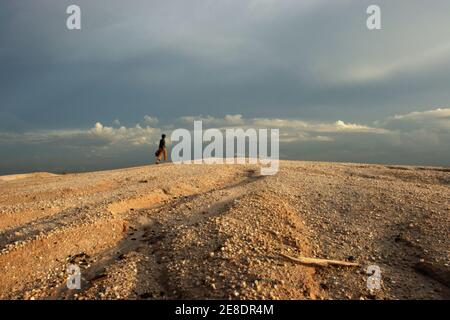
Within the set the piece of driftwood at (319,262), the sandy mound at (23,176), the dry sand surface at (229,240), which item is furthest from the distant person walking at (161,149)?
the piece of driftwood at (319,262)

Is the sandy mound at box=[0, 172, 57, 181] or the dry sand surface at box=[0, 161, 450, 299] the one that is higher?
the sandy mound at box=[0, 172, 57, 181]

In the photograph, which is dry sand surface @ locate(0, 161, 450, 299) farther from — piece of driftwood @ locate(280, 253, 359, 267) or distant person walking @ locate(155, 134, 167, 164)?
distant person walking @ locate(155, 134, 167, 164)

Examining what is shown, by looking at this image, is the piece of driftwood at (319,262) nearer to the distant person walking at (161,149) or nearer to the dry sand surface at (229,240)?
the dry sand surface at (229,240)

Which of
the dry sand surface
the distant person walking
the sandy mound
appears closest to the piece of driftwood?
the dry sand surface

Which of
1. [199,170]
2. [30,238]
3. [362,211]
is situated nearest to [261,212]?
[362,211]

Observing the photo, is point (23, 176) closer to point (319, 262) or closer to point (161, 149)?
point (161, 149)

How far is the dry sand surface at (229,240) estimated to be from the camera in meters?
8.51

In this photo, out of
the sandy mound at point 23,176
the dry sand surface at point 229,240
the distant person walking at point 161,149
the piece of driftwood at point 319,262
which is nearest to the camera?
the dry sand surface at point 229,240

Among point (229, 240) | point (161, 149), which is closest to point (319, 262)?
point (229, 240)

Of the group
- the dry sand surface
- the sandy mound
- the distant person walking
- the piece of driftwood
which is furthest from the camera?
the distant person walking

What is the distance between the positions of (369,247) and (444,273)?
87.2 inches

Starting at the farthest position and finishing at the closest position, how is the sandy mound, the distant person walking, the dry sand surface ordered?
1. the distant person walking
2. the sandy mound
3. the dry sand surface

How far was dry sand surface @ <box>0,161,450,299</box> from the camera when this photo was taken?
851 cm

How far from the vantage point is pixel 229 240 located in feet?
34.2
